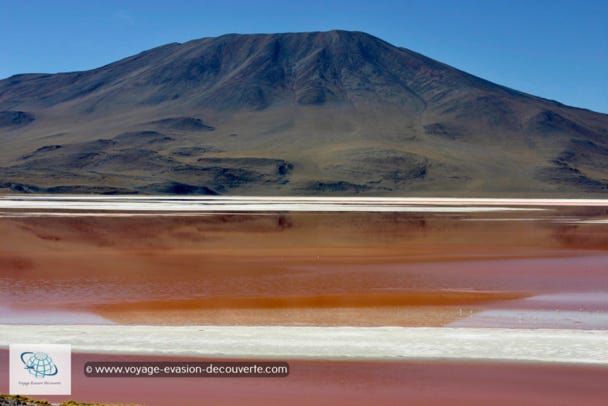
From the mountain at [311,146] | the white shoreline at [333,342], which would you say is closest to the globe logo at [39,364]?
the white shoreline at [333,342]

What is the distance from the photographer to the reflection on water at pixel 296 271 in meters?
14.9

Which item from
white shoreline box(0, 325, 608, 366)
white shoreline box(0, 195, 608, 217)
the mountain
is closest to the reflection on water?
white shoreline box(0, 325, 608, 366)

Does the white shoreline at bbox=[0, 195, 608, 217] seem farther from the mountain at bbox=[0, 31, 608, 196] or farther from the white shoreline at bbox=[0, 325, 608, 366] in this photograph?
the mountain at bbox=[0, 31, 608, 196]

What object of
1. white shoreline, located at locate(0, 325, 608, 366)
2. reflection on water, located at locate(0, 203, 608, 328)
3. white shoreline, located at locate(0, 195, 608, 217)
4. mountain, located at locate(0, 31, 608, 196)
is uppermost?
mountain, located at locate(0, 31, 608, 196)

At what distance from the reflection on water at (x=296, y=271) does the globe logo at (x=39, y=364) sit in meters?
3.39

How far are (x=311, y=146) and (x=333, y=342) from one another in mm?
147368

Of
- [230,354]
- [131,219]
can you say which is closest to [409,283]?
[230,354]

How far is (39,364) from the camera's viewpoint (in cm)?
959

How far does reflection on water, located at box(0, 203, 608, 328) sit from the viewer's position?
14.9 meters

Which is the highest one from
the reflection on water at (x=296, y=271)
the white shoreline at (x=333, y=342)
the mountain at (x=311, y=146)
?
the mountain at (x=311, y=146)

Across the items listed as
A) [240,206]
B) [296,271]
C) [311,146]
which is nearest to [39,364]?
[296,271]

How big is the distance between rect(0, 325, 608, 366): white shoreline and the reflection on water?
4.20 ft

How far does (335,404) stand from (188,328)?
13.9ft

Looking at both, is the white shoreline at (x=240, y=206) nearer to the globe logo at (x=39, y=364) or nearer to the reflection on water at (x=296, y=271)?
the reflection on water at (x=296, y=271)
